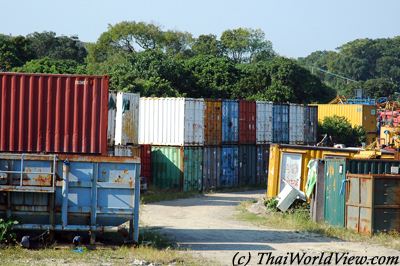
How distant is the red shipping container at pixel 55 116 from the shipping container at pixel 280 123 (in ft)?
67.1

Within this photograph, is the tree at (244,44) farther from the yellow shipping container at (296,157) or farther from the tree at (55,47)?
the yellow shipping container at (296,157)

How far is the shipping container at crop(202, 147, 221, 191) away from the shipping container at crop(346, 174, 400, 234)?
14418mm

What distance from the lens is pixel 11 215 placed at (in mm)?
15477

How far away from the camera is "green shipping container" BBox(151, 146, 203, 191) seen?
31414mm

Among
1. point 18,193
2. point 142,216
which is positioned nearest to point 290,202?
point 142,216

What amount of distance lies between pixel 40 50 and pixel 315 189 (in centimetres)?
7122

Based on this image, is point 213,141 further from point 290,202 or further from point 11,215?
point 11,215

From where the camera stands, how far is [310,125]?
132 ft

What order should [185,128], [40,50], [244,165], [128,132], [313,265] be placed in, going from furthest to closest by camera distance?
[40,50] < [244,165] < [185,128] < [128,132] < [313,265]

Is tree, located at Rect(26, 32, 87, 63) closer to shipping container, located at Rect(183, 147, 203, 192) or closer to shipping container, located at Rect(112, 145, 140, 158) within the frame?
shipping container, located at Rect(183, 147, 203, 192)

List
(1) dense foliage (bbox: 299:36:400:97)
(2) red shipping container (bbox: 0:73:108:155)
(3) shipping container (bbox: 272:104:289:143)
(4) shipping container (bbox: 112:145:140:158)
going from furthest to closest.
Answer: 1. (1) dense foliage (bbox: 299:36:400:97)
2. (3) shipping container (bbox: 272:104:289:143)
3. (4) shipping container (bbox: 112:145:140:158)
4. (2) red shipping container (bbox: 0:73:108:155)

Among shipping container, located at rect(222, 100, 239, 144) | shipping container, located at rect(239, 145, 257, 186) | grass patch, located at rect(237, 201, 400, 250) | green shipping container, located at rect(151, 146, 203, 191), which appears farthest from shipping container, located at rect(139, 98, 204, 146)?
grass patch, located at rect(237, 201, 400, 250)

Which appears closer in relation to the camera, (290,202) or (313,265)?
(313,265)

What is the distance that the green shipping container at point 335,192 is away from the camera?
1917 cm
